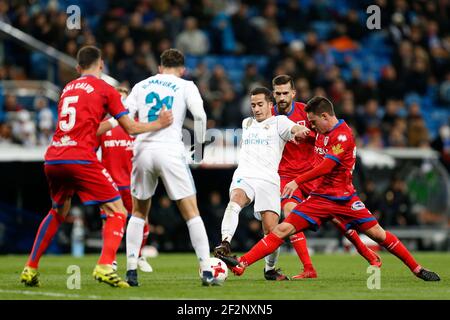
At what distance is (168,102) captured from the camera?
9.94 metres

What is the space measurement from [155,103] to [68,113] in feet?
2.88

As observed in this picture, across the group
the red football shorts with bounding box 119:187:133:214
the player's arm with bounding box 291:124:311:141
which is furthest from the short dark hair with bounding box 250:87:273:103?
the red football shorts with bounding box 119:187:133:214

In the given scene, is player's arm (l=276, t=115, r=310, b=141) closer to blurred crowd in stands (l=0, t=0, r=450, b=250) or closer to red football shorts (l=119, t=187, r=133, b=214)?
red football shorts (l=119, t=187, r=133, b=214)

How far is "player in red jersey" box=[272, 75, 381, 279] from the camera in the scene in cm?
1199

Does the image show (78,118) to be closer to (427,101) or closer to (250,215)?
(250,215)

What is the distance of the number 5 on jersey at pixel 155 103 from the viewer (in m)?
9.94

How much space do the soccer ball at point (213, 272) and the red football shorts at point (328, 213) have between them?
1067 mm

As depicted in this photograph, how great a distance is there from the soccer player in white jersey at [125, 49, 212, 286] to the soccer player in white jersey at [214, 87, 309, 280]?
1674mm

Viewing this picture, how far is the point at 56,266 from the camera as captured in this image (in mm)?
14562

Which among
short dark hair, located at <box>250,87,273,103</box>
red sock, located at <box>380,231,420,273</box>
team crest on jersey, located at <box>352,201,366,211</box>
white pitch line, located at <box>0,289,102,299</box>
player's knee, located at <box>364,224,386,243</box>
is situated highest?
short dark hair, located at <box>250,87,273,103</box>

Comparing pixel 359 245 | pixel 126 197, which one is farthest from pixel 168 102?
pixel 126 197

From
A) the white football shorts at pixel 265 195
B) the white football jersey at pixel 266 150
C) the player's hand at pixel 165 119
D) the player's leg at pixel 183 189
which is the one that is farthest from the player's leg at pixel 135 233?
the white football jersey at pixel 266 150

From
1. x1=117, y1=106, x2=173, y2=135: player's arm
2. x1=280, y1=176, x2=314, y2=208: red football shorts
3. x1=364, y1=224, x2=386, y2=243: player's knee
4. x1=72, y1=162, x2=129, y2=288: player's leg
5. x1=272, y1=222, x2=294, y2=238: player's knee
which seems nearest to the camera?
x1=72, y1=162, x2=129, y2=288: player's leg
